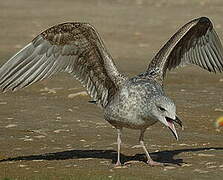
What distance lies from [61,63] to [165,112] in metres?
1.81

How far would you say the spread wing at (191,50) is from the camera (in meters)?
10.1

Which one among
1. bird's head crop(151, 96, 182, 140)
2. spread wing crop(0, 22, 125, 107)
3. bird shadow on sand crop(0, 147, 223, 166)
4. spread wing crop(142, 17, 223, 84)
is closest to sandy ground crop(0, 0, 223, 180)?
bird shadow on sand crop(0, 147, 223, 166)

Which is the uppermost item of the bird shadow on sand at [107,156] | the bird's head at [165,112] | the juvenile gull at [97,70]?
the juvenile gull at [97,70]

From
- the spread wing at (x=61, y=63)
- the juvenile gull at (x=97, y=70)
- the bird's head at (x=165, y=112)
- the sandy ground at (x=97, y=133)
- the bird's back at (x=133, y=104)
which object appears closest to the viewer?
the bird's head at (x=165, y=112)

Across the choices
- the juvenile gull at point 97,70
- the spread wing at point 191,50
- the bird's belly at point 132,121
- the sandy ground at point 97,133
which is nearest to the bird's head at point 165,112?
the juvenile gull at point 97,70

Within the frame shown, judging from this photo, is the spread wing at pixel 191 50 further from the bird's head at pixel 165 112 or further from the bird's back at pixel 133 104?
the bird's head at pixel 165 112

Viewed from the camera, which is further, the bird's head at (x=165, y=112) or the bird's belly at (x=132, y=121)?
the bird's belly at (x=132, y=121)

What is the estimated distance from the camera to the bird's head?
29.0ft

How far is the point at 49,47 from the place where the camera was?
1005 cm

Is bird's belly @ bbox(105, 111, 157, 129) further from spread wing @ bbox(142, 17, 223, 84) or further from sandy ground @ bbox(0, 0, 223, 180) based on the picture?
spread wing @ bbox(142, 17, 223, 84)

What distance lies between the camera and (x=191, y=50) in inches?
439

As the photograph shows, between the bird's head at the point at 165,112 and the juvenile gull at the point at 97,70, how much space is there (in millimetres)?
17

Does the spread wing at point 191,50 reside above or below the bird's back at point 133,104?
above

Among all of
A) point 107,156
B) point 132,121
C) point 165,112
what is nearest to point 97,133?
point 107,156
